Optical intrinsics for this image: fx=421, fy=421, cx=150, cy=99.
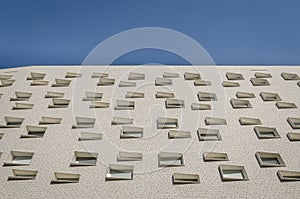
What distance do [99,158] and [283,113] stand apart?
34.1ft

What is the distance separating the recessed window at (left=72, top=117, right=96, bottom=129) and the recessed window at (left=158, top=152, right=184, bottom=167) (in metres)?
4.73

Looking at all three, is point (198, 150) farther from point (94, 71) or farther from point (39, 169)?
point (94, 71)

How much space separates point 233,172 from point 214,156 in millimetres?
1262

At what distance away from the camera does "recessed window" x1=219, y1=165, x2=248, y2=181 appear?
1769 centimetres

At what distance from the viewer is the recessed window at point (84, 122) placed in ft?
72.1

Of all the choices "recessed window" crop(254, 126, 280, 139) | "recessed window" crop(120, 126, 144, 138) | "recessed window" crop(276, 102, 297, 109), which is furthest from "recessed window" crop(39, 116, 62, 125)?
"recessed window" crop(276, 102, 297, 109)

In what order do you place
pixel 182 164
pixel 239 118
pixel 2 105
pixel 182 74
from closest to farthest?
pixel 182 164 < pixel 239 118 < pixel 2 105 < pixel 182 74

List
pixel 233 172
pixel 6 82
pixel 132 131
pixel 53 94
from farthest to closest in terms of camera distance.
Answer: pixel 6 82
pixel 53 94
pixel 132 131
pixel 233 172

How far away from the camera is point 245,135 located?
20625mm

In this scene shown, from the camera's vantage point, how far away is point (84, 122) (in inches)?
883

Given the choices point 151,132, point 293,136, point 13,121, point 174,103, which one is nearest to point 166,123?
point 151,132

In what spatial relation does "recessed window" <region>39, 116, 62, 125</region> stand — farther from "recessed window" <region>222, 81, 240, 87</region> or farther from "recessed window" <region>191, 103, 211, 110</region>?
"recessed window" <region>222, 81, 240, 87</region>

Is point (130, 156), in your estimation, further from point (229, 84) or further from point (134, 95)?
point (229, 84)

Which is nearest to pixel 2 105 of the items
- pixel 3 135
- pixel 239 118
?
pixel 3 135
